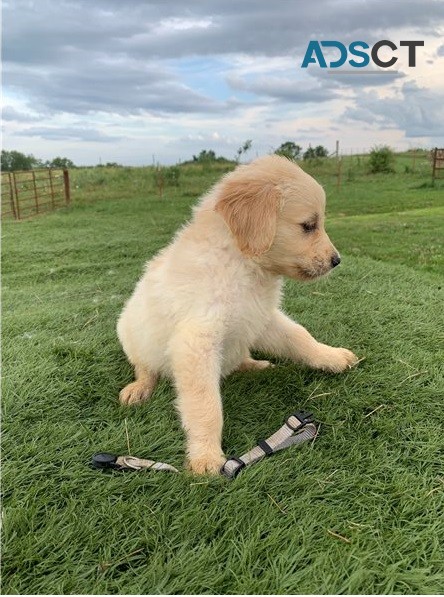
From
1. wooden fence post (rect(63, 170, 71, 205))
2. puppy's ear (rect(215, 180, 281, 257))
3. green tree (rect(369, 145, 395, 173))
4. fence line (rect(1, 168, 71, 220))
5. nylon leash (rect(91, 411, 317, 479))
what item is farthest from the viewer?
green tree (rect(369, 145, 395, 173))

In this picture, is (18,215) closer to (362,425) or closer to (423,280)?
(423,280)

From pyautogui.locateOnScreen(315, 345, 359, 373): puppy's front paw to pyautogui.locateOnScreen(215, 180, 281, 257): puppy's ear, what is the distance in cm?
94

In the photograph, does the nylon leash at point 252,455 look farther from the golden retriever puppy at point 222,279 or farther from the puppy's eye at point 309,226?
the puppy's eye at point 309,226

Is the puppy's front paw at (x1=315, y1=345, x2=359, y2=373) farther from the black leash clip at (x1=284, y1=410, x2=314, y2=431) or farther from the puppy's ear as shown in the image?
the puppy's ear

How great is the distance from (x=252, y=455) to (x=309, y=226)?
49.0 inches

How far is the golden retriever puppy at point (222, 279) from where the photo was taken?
2.54 metres

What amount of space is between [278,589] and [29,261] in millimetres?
8039

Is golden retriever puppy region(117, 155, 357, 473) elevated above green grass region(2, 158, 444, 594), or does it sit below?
above

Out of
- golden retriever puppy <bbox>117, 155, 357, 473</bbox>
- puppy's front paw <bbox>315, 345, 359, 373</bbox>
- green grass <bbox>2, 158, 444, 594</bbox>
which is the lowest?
green grass <bbox>2, 158, 444, 594</bbox>

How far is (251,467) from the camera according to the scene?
2.27 meters

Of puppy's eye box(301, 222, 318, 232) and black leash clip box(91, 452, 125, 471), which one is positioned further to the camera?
puppy's eye box(301, 222, 318, 232)

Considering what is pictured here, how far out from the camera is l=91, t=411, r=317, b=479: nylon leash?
226cm

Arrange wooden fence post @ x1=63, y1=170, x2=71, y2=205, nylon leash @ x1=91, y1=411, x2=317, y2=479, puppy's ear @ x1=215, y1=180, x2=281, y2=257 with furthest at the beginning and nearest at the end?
wooden fence post @ x1=63, y1=170, x2=71, y2=205 → puppy's ear @ x1=215, y1=180, x2=281, y2=257 → nylon leash @ x1=91, y1=411, x2=317, y2=479

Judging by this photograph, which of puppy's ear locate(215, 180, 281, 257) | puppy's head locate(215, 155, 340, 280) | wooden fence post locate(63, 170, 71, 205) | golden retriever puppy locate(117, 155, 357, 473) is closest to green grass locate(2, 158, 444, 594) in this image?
golden retriever puppy locate(117, 155, 357, 473)
